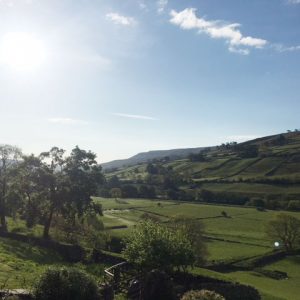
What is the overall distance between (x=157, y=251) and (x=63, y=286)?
14.7m

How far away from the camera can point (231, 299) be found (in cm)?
3475

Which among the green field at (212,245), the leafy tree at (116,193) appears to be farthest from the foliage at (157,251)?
the leafy tree at (116,193)

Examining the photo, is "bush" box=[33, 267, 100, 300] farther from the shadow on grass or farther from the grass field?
the grass field

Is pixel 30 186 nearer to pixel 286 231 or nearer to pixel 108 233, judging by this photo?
pixel 108 233

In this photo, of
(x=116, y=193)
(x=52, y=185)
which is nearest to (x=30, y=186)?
(x=52, y=185)

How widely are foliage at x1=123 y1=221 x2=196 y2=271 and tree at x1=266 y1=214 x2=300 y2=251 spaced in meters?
67.6

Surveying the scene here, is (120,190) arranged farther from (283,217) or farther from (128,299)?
(128,299)

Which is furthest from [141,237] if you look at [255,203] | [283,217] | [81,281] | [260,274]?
[255,203]

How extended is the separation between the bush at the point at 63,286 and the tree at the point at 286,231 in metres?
84.1

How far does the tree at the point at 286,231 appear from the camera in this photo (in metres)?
101

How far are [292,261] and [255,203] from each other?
70.8m

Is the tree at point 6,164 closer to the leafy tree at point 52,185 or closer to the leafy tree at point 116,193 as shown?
the leafy tree at point 52,185

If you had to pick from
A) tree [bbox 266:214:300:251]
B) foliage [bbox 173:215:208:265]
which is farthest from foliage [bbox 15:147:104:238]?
tree [bbox 266:214:300:251]

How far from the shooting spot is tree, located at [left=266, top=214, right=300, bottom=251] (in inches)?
3969
